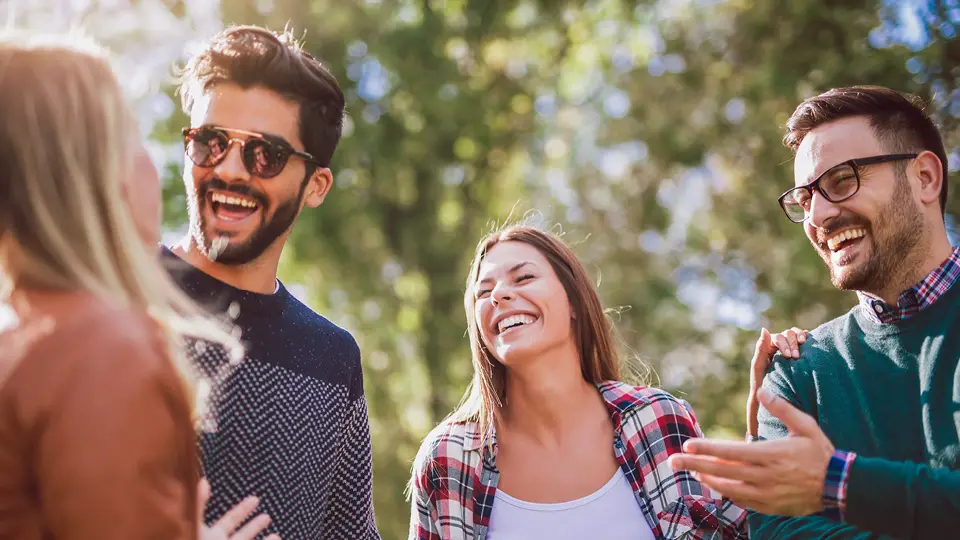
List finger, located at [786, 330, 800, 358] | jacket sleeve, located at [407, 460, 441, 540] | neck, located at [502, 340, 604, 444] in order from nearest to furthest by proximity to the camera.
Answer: finger, located at [786, 330, 800, 358]
jacket sleeve, located at [407, 460, 441, 540]
neck, located at [502, 340, 604, 444]

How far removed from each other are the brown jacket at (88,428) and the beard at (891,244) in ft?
7.57

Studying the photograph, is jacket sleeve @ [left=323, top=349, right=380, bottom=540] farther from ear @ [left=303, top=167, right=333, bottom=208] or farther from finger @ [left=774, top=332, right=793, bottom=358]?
finger @ [left=774, top=332, right=793, bottom=358]

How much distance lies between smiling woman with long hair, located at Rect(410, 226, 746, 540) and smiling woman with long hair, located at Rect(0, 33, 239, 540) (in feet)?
6.48

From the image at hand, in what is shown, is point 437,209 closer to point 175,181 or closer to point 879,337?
point 175,181

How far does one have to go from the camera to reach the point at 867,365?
279cm

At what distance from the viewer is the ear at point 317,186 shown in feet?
10.0

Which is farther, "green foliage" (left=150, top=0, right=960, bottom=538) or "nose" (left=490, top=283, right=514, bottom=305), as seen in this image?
"green foliage" (left=150, top=0, right=960, bottom=538)

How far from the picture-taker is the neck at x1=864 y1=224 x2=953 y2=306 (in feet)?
9.25

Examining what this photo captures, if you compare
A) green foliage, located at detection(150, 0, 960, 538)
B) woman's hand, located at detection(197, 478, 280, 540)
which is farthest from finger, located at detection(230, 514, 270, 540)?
green foliage, located at detection(150, 0, 960, 538)

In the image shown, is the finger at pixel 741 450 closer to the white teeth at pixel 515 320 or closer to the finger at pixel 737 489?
the finger at pixel 737 489

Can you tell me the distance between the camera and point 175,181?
13.2 m

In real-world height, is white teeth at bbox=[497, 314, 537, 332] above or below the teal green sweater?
above

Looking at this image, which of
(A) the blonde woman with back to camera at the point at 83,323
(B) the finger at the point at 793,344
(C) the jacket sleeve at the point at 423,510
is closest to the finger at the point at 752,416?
(B) the finger at the point at 793,344

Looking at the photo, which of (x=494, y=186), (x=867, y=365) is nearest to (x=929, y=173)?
(x=867, y=365)
